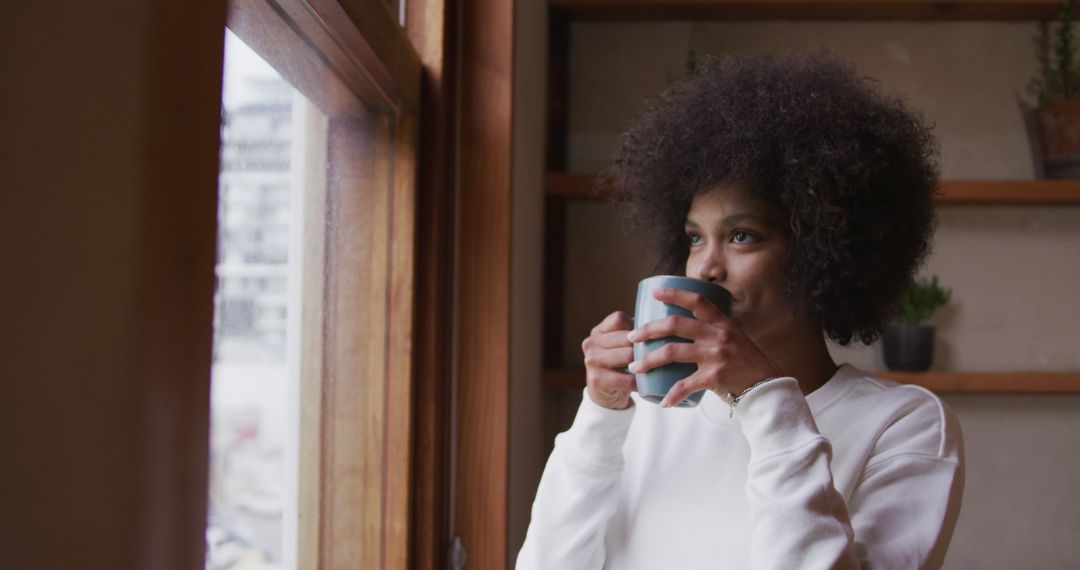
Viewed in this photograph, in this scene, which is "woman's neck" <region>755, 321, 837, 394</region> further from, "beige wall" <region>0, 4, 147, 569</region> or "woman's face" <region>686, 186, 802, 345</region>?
"beige wall" <region>0, 4, 147, 569</region>

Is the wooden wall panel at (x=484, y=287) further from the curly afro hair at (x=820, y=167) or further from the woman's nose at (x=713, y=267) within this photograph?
the woman's nose at (x=713, y=267)

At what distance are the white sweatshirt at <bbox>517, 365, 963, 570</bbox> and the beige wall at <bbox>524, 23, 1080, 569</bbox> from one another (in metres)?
1.05

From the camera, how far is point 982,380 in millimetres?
2053

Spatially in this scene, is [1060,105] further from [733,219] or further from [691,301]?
[691,301]

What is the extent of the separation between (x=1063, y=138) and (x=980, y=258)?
335mm

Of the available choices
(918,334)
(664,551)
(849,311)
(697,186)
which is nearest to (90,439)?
(664,551)

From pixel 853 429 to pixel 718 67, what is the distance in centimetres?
60

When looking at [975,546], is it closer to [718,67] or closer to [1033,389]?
[1033,389]

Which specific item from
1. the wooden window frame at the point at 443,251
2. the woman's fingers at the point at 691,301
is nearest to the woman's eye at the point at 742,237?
the woman's fingers at the point at 691,301

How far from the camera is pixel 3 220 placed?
1.13 ft

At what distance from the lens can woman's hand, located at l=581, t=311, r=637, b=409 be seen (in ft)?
3.28

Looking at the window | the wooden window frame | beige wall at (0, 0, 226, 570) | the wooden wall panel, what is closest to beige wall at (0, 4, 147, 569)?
beige wall at (0, 0, 226, 570)

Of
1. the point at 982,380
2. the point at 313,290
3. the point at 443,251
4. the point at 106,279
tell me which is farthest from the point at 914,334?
the point at 106,279

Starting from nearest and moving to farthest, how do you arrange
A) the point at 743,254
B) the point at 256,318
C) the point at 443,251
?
the point at 256,318
the point at 743,254
the point at 443,251
